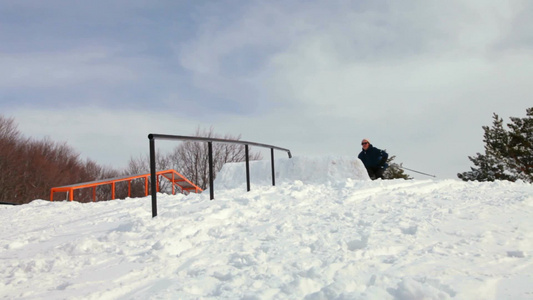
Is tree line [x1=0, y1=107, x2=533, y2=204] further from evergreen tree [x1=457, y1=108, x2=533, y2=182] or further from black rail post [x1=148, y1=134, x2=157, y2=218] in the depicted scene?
black rail post [x1=148, y1=134, x2=157, y2=218]

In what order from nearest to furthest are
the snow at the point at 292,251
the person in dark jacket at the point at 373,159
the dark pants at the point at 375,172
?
1. the snow at the point at 292,251
2. the person in dark jacket at the point at 373,159
3. the dark pants at the point at 375,172

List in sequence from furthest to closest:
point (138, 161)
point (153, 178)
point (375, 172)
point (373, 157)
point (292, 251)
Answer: point (138, 161)
point (375, 172)
point (373, 157)
point (153, 178)
point (292, 251)

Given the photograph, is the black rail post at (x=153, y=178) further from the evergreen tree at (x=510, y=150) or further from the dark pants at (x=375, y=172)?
the evergreen tree at (x=510, y=150)

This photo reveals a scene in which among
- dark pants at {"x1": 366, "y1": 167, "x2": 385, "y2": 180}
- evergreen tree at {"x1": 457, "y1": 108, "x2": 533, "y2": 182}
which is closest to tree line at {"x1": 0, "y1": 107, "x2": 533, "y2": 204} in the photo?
evergreen tree at {"x1": 457, "y1": 108, "x2": 533, "y2": 182}

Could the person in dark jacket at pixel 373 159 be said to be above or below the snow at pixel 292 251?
above

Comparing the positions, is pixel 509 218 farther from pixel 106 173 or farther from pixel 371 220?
pixel 106 173

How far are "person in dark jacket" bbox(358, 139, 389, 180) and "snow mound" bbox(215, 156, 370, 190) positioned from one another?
236 millimetres

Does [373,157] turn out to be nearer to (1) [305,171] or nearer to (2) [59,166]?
(1) [305,171]

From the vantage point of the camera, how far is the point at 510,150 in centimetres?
2898

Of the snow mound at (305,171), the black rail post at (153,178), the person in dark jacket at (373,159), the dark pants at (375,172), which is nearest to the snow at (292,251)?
the black rail post at (153,178)

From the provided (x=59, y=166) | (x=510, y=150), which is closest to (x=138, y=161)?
(x=59, y=166)

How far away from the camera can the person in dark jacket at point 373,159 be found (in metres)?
11.7

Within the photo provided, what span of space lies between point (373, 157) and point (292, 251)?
8.41 meters

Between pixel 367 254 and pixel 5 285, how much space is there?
3.10 meters
